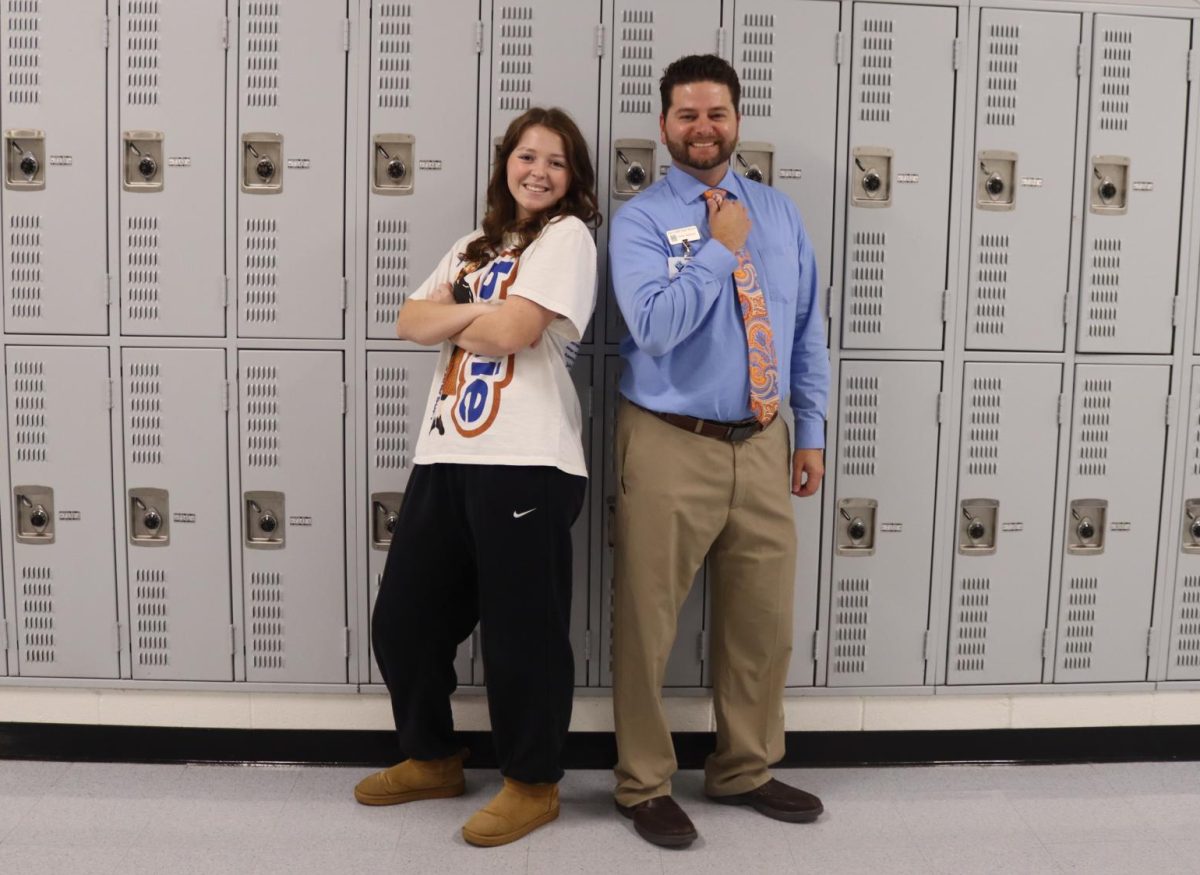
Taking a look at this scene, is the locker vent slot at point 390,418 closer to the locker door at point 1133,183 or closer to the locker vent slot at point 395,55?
the locker vent slot at point 395,55

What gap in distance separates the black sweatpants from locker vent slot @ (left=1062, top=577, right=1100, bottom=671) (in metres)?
1.61

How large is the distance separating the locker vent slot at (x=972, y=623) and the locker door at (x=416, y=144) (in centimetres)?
187

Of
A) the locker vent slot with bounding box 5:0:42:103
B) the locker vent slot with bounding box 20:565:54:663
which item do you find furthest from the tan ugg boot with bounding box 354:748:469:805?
the locker vent slot with bounding box 5:0:42:103

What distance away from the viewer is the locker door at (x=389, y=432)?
2836mm

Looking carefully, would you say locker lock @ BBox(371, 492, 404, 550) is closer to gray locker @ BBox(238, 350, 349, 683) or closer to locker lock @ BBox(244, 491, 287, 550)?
gray locker @ BBox(238, 350, 349, 683)

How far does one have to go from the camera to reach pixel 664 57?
9.05ft

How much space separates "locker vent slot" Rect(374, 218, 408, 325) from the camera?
2.81m

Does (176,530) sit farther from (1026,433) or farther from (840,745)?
(1026,433)

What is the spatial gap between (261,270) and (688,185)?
1.26m

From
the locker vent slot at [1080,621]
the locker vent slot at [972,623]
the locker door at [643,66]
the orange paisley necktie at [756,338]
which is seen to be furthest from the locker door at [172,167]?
the locker vent slot at [1080,621]

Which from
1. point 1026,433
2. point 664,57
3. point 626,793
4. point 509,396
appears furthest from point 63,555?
point 1026,433

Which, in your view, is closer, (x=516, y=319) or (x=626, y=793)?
(x=516, y=319)

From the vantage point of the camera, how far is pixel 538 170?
95.4 inches

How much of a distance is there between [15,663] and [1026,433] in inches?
124
